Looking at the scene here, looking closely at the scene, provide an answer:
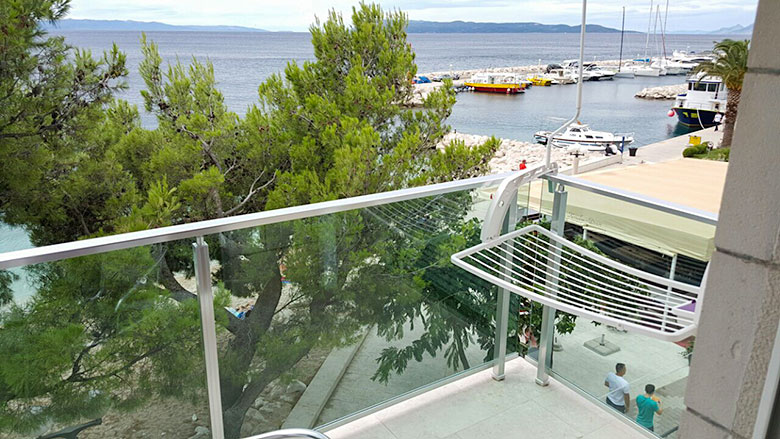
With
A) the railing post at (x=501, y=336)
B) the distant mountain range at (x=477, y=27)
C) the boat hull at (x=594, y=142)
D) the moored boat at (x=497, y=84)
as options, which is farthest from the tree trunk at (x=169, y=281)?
the distant mountain range at (x=477, y=27)

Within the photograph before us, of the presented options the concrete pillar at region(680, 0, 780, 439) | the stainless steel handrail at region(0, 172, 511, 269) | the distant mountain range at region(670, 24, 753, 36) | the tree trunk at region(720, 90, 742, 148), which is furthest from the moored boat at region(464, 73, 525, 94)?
the concrete pillar at region(680, 0, 780, 439)

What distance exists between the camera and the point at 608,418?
7.43ft

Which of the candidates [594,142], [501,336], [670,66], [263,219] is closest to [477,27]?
[670,66]

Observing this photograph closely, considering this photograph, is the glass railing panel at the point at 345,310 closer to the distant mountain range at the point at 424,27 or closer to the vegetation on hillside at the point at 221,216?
the vegetation on hillside at the point at 221,216

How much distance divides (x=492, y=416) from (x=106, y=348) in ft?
4.62

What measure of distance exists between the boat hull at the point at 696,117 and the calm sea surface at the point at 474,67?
0.74m

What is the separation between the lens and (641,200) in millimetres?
2045

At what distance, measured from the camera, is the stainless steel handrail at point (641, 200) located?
1.86 meters

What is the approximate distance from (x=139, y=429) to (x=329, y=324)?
67 centimetres

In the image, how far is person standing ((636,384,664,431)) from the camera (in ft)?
6.97

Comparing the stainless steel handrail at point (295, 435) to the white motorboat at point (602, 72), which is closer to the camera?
the stainless steel handrail at point (295, 435)

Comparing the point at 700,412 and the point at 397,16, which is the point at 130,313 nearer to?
the point at 700,412

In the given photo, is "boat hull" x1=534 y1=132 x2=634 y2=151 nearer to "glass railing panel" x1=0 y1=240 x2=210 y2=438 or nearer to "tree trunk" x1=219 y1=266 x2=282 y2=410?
"tree trunk" x1=219 y1=266 x2=282 y2=410

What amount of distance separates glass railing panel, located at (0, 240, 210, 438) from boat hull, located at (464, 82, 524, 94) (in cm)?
3873
